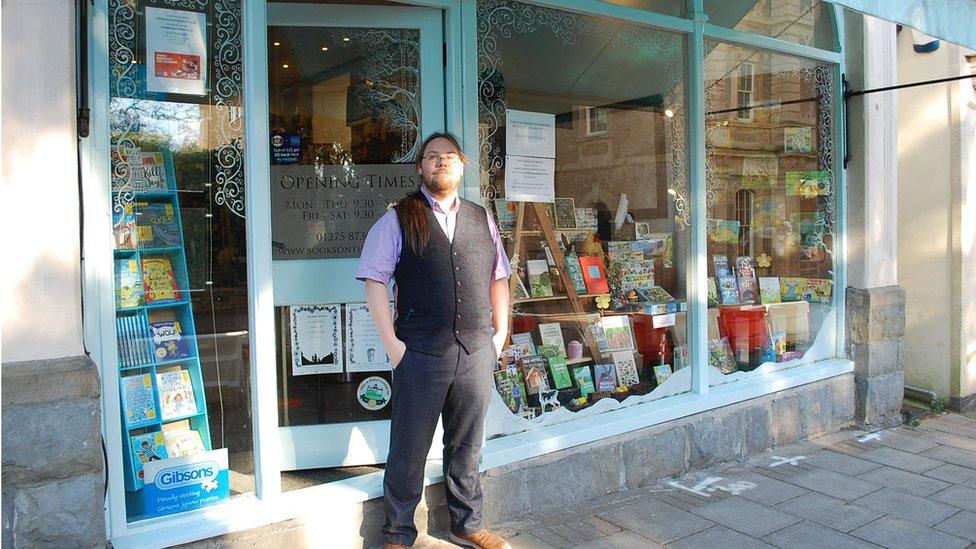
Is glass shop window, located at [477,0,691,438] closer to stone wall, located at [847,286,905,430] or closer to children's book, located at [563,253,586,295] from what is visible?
children's book, located at [563,253,586,295]

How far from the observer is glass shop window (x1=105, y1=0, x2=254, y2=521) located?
10.8 ft

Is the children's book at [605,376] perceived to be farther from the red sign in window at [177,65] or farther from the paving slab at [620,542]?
the red sign in window at [177,65]

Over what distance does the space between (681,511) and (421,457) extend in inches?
63.9

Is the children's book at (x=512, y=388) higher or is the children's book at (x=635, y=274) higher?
the children's book at (x=635, y=274)

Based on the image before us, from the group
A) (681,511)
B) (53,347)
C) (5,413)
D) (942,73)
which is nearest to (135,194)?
(53,347)

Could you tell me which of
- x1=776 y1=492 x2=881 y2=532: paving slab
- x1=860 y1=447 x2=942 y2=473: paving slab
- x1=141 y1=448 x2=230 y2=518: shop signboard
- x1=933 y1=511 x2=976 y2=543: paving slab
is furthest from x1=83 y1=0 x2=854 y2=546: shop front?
x1=933 y1=511 x2=976 y2=543: paving slab

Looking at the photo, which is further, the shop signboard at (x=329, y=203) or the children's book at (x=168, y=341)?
the shop signboard at (x=329, y=203)

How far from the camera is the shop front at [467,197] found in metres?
3.38

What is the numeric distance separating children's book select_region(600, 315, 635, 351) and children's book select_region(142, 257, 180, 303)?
2756 mm

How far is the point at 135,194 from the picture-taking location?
335 cm

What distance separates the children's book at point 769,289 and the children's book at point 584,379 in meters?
1.83

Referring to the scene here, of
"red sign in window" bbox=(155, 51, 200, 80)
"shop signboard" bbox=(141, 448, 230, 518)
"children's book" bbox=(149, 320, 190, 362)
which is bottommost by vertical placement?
"shop signboard" bbox=(141, 448, 230, 518)

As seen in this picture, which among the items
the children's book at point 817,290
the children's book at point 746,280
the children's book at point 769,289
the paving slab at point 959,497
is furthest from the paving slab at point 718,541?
the children's book at point 817,290

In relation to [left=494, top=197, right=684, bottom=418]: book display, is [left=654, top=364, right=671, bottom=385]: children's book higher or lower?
lower
